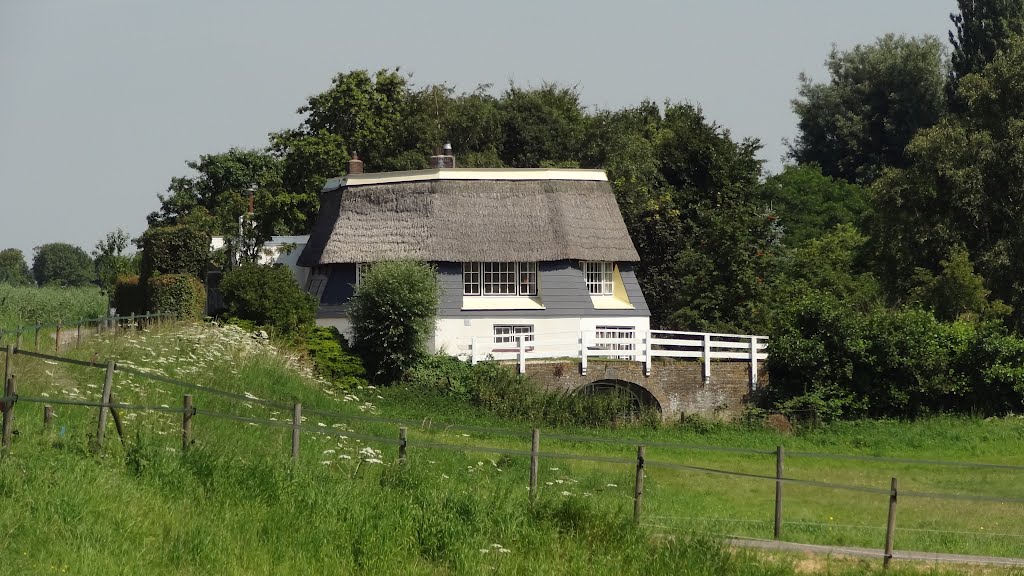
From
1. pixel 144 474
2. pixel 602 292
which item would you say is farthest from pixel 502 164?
pixel 144 474

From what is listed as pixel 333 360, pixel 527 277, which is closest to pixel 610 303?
pixel 527 277

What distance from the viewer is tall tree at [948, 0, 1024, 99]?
227 feet

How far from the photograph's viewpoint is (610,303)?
4316 centimetres

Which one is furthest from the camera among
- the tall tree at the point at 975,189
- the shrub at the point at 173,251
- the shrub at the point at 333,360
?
the tall tree at the point at 975,189

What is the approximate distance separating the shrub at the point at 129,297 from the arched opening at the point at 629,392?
13405mm

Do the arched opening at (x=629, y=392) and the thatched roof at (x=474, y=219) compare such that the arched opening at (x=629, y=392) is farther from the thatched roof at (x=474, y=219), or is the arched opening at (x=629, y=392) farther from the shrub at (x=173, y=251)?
the shrub at (x=173, y=251)

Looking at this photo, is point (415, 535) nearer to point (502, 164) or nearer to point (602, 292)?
point (602, 292)

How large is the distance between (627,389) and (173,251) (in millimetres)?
13911

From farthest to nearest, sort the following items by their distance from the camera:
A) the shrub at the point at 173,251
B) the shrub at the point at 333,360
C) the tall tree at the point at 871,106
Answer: the tall tree at the point at 871,106, the shrub at the point at 173,251, the shrub at the point at 333,360

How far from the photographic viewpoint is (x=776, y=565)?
1761 centimetres

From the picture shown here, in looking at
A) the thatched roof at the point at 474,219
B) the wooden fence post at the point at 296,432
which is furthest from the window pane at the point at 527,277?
the wooden fence post at the point at 296,432

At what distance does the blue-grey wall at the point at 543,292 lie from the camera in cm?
4119

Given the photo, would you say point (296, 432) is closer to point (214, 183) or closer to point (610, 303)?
point (610, 303)

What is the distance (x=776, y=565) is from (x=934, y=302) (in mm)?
28722
